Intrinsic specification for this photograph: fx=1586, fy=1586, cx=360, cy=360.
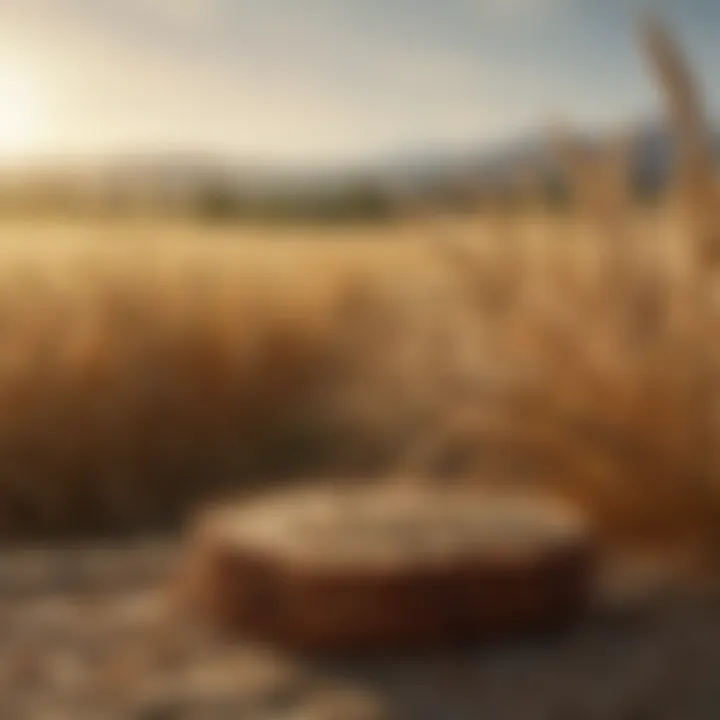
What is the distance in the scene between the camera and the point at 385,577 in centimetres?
60

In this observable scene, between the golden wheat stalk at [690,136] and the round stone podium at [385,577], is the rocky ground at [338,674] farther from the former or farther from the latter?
the golden wheat stalk at [690,136]

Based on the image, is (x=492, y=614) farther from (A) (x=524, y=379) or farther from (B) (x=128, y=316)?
(B) (x=128, y=316)

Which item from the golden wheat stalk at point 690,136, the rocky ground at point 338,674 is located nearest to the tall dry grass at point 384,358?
the golden wheat stalk at point 690,136

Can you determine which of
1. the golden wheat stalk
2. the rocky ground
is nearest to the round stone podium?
the rocky ground

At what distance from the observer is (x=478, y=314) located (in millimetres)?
774

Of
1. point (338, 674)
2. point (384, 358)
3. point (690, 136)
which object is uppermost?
point (384, 358)

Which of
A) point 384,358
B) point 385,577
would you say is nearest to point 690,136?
point 385,577

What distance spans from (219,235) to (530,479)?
1.89ft

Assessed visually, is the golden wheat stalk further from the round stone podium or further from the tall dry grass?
the round stone podium

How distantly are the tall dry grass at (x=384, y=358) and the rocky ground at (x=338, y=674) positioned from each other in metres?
0.12

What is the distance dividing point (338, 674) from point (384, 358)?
47 centimetres

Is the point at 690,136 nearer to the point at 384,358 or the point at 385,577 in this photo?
the point at 385,577

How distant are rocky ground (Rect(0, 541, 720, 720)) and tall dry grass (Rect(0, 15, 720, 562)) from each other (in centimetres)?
12

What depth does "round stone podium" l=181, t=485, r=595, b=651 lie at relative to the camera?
604mm
